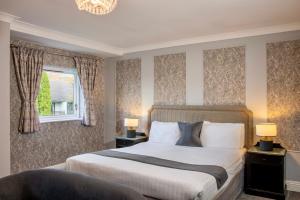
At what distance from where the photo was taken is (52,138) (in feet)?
15.0

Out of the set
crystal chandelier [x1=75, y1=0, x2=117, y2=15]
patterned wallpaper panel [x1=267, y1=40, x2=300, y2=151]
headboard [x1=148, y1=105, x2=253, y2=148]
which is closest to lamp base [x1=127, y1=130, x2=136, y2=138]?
headboard [x1=148, y1=105, x2=253, y2=148]

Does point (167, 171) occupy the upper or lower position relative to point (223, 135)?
lower

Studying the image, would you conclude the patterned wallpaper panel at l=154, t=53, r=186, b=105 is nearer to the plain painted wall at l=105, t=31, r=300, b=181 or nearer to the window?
the plain painted wall at l=105, t=31, r=300, b=181

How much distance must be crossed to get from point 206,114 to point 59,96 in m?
2.95

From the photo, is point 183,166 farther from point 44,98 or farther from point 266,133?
point 44,98

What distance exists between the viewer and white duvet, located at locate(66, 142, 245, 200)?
7.43 feet

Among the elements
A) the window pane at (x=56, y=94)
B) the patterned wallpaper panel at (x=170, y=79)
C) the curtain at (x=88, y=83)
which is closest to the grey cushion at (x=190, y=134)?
the patterned wallpaper panel at (x=170, y=79)

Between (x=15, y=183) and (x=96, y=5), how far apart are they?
1610 mm

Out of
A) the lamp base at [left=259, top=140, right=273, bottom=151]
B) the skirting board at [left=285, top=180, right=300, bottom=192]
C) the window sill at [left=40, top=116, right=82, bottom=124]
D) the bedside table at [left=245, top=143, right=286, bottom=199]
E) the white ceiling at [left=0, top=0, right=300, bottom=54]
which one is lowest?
the skirting board at [left=285, top=180, right=300, bottom=192]

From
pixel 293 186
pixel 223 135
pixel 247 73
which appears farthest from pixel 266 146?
pixel 247 73

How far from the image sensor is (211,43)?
4.37 metres

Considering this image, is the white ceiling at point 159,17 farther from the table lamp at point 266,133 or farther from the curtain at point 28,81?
the table lamp at point 266,133

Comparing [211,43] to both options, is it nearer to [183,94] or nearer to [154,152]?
[183,94]

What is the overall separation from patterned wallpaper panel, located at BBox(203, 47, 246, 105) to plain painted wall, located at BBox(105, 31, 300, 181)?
0.27 ft
